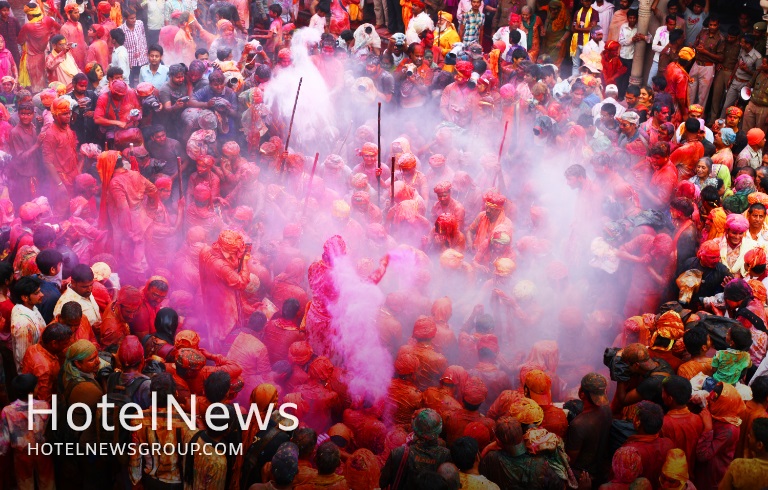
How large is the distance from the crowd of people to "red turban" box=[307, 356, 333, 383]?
0.01m

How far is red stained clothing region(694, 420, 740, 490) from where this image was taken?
602 centimetres

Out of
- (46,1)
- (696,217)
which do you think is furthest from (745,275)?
(46,1)

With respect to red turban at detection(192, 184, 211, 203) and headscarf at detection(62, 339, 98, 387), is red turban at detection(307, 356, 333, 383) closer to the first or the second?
headscarf at detection(62, 339, 98, 387)

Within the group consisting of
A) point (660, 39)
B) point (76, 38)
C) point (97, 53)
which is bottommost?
point (97, 53)

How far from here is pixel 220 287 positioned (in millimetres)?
7926

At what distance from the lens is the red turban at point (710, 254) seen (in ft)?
26.6

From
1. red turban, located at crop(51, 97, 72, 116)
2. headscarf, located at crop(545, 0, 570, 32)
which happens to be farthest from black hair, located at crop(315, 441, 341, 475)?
headscarf, located at crop(545, 0, 570, 32)

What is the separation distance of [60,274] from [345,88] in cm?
592

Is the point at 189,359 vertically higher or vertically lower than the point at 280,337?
higher

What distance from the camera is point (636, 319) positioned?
7.54 m

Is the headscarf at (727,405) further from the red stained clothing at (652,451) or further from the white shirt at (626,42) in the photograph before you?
the white shirt at (626,42)

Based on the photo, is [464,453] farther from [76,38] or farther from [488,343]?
[76,38]

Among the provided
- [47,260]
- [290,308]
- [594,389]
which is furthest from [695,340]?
[47,260]

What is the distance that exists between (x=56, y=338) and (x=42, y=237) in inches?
79.3
